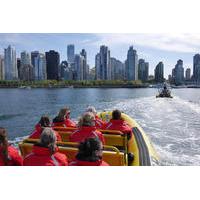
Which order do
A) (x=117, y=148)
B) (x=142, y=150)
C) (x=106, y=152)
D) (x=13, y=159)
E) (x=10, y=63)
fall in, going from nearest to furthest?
(x=13, y=159) < (x=106, y=152) < (x=117, y=148) < (x=142, y=150) < (x=10, y=63)

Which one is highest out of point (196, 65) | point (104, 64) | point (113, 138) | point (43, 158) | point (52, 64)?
point (52, 64)

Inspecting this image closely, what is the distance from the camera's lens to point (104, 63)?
102 feet

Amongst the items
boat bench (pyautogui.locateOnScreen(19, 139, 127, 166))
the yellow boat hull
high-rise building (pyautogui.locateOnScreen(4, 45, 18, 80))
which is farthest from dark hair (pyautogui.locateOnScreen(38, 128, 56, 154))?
high-rise building (pyautogui.locateOnScreen(4, 45, 18, 80))

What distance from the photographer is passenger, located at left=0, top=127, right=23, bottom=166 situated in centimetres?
245

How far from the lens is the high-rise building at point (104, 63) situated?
3050 centimetres

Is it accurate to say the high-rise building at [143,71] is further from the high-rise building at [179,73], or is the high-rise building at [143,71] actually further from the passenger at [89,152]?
the passenger at [89,152]

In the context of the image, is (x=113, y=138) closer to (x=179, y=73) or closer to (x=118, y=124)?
(x=118, y=124)

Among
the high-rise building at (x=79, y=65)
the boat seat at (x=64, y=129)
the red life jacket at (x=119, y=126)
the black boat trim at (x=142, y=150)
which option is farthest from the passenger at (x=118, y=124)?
the high-rise building at (x=79, y=65)

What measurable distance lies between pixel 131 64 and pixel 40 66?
430 inches

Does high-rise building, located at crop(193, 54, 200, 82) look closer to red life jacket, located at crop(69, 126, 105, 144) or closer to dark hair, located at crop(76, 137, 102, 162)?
red life jacket, located at crop(69, 126, 105, 144)

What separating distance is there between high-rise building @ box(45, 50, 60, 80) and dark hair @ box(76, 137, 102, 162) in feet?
118

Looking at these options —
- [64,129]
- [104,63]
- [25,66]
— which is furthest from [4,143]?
[25,66]
